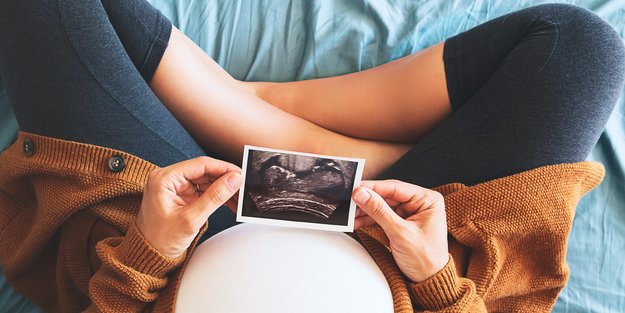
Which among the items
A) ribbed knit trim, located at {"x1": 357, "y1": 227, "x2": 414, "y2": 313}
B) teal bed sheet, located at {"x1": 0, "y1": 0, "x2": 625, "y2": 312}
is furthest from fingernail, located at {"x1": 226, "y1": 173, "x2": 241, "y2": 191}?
teal bed sheet, located at {"x1": 0, "y1": 0, "x2": 625, "y2": 312}

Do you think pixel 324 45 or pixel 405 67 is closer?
pixel 405 67

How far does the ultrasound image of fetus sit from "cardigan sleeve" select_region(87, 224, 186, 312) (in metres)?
0.17

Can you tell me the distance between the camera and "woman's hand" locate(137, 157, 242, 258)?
74 cm

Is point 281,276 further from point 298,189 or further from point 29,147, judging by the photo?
point 29,147

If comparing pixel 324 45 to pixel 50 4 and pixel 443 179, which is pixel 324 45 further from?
pixel 50 4

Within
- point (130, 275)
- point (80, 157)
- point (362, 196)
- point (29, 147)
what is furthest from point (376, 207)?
point (29, 147)

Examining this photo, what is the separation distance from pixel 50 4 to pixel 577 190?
0.99m

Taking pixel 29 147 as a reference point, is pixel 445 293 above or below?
below

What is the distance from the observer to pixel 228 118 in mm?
1089

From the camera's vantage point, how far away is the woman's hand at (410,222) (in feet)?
2.56

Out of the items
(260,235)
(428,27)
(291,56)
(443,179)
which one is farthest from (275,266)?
(428,27)

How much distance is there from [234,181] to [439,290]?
0.37 m

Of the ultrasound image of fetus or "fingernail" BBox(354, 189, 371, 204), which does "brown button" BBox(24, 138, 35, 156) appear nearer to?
the ultrasound image of fetus

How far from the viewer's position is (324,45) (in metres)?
1.33
